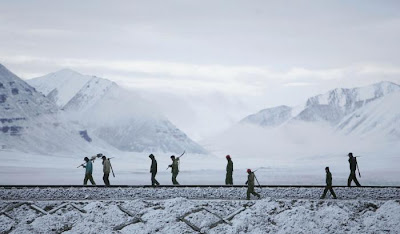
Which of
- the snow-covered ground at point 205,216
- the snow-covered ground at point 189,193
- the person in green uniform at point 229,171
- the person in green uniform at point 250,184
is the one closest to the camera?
the snow-covered ground at point 205,216

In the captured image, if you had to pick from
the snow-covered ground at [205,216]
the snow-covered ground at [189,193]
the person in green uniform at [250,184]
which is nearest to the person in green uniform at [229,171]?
the snow-covered ground at [189,193]

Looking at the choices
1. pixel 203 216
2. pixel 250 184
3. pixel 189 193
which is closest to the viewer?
pixel 203 216

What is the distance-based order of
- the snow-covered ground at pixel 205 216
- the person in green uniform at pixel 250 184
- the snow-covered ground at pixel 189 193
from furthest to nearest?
the snow-covered ground at pixel 189 193
the person in green uniform at pixel 250 184
the snow-covered ground at pixel 205 216

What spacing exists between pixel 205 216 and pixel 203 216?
0.23 feet

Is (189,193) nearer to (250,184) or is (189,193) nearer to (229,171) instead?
(229,171)

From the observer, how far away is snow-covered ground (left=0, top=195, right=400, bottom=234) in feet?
74.9

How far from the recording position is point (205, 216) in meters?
23.4

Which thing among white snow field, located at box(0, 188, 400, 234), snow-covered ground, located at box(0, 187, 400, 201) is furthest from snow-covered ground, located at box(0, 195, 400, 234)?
snow-covered ground, located at box(0, 187, 400, 201)

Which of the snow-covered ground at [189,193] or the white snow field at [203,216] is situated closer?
the white snow field at [203,216]

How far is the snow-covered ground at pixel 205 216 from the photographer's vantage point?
22844mm

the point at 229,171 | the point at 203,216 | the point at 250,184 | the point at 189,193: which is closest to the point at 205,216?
the point at 203,216

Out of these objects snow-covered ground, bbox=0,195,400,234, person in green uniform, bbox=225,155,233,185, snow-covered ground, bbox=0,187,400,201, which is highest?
person in green uniform, bbox=225,155,233,185

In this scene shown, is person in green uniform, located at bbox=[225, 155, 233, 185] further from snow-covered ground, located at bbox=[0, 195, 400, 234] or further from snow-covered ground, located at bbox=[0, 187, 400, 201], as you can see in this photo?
snow-covered ground, located at bbox=[0, 195, 400, 234]

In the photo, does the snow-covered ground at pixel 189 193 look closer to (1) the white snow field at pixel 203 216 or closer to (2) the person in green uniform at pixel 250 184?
(2) the person in green uniform at pixel 250 184
